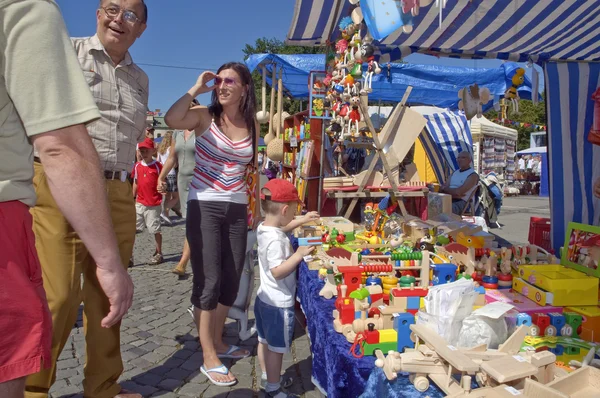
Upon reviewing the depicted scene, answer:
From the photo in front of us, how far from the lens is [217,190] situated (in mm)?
2457

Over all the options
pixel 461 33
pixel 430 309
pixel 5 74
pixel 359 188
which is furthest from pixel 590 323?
pixel 461 33

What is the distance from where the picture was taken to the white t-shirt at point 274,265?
224 centimetres

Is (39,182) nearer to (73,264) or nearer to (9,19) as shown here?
(73,264)

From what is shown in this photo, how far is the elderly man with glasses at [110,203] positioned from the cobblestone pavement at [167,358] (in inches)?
13.4

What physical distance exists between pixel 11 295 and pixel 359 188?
3438mm

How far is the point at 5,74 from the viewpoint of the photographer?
0.89 m

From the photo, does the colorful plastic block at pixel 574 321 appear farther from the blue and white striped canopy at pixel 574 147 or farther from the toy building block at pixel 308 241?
the blue and white striped canopy at pixel 574 147

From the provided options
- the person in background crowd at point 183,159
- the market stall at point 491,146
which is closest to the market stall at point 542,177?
the market stall at point 491,146

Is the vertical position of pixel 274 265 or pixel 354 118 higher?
pixel 354 118

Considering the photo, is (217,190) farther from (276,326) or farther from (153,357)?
(153,357)

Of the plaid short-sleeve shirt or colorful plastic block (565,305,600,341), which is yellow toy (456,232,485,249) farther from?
the plaid short-sleeve shirt

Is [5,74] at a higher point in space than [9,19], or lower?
lower

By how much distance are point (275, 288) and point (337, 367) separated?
27.8 inches

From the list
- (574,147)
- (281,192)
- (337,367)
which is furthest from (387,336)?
(574,147)
